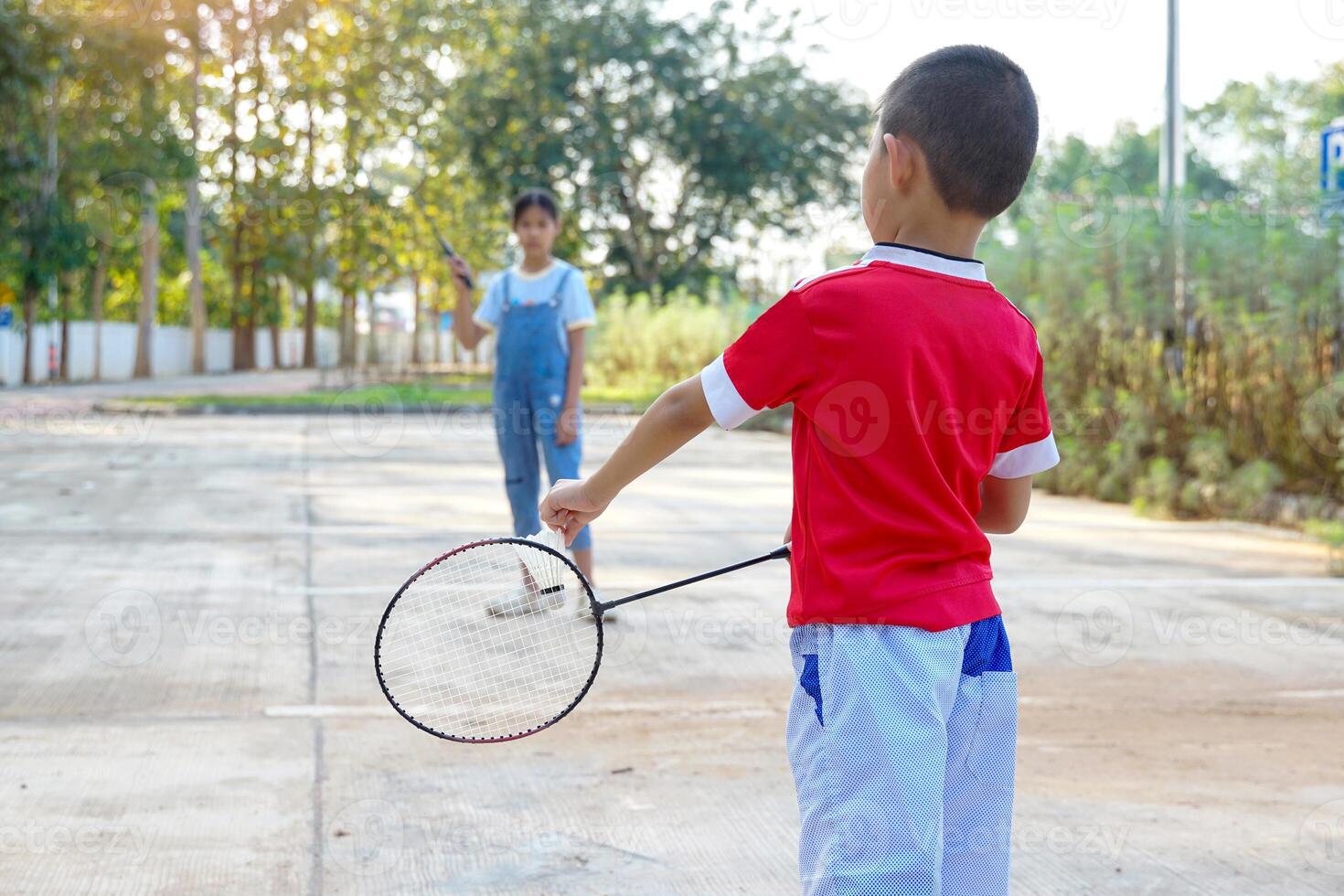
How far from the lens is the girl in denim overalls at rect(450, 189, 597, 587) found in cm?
596

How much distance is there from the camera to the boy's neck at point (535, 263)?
6090 millimetres

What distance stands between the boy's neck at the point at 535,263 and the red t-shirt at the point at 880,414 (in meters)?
4.15

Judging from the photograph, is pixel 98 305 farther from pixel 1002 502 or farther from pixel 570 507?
pixel 1002 502

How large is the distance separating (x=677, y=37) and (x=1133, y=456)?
828 inches

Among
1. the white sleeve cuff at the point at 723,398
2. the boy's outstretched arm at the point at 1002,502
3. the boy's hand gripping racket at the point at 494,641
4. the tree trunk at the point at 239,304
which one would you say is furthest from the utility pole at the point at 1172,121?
the tree trunk at the point at 239,304

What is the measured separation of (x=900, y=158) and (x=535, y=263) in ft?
13.7

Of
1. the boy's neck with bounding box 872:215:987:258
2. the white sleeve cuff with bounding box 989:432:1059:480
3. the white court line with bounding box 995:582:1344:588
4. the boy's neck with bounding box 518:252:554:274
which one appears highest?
the boy's neck with bounding box 518:252:554:274

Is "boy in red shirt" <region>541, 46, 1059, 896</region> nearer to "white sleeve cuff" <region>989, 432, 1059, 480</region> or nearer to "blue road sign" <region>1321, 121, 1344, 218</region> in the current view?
"white sleeve cuff" <region>989, 432, 1059, 480</region>

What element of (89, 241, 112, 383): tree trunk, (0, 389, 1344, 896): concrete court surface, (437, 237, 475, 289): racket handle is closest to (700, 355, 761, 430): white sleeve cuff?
(0, 389, 1344, 896): concrete court surface

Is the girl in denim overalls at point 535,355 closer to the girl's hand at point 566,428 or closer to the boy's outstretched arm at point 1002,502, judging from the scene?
the girl's hand at point 566,428

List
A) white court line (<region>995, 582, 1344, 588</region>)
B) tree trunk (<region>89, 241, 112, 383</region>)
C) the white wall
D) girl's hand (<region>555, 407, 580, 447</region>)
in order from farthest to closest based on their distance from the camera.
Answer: tree trunk (<region>89, 241, 112, 383</region>) < the white wall < white court line (<region>995, 582, 1344, 588</region>) < girl's hand (<region>555, 407, 580, 447</region>)

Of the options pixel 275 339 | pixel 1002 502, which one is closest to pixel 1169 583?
pixel 1002 502

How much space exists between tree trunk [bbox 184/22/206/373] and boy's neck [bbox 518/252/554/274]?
25696 millimetres

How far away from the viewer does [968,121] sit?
6.59 feet
